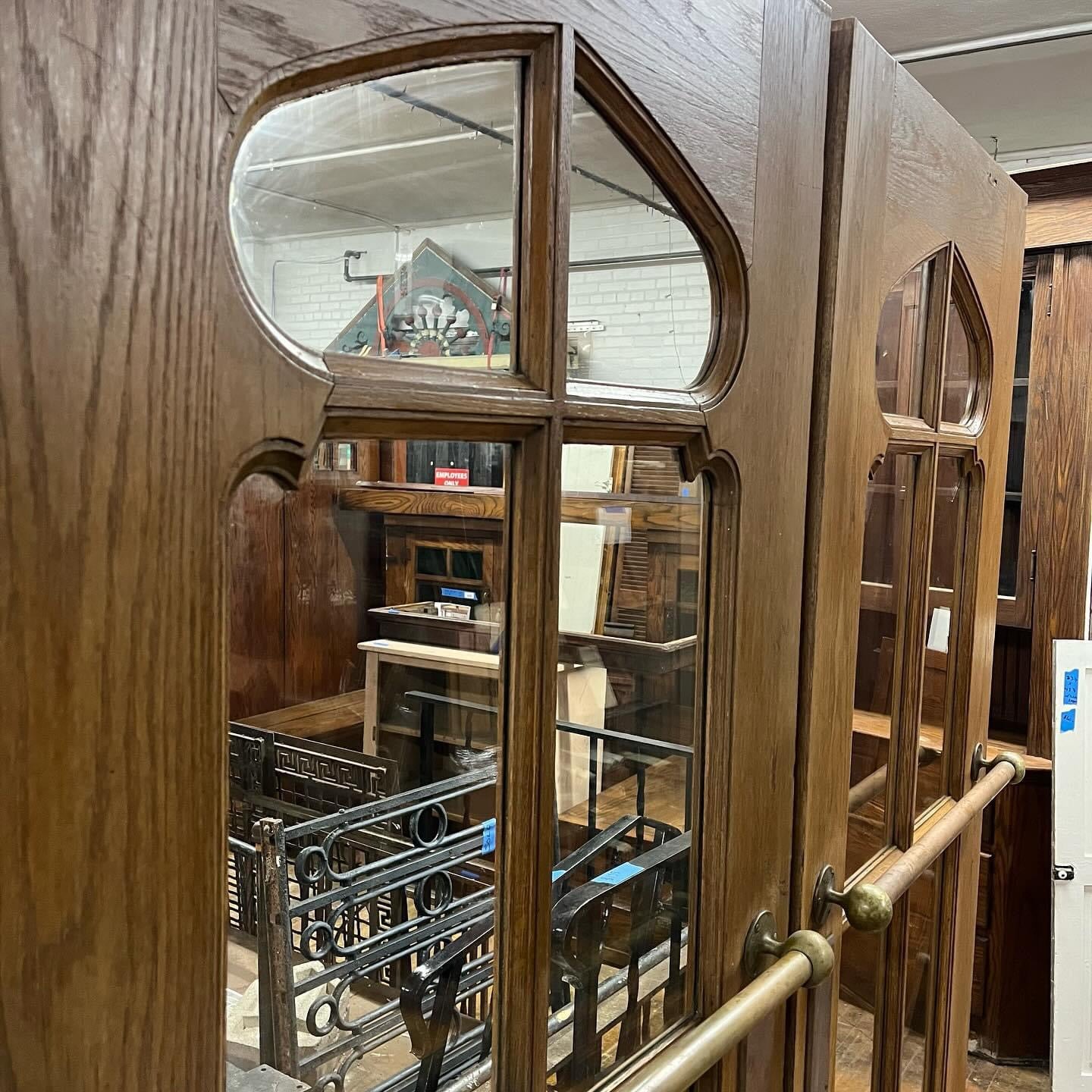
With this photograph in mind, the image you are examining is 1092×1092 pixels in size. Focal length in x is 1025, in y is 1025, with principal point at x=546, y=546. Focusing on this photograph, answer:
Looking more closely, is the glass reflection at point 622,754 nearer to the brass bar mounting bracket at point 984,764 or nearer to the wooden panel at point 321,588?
the wooden panel at point 321,588

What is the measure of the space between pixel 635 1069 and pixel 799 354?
1.71 feet

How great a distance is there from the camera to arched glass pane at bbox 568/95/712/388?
0.56 meters

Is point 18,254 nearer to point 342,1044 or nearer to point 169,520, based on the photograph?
point 169,520

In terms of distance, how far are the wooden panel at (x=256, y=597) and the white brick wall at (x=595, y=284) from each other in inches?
2.8

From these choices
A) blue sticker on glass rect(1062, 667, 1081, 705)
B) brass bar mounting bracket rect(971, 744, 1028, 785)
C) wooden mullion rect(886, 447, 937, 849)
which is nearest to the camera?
wooden mullion rect(886, 447, 937, 849)

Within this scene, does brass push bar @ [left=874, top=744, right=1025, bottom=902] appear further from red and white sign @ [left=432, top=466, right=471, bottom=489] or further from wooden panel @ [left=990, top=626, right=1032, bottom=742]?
wooden panel @ [left=990, top=626, right=1032, bottom=742]

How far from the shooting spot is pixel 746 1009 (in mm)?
701

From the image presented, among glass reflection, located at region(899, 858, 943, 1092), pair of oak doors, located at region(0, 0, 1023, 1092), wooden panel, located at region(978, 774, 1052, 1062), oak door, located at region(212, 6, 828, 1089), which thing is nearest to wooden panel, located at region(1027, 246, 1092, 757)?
wooden panel, located at region(978, 774, 1052, 1062)

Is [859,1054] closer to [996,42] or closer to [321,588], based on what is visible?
[321,588]

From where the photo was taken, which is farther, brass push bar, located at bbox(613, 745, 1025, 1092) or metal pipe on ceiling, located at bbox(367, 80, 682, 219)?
brass push bar, located at bbox(613, 745, 1025, 1092)

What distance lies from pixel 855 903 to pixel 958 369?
587mm

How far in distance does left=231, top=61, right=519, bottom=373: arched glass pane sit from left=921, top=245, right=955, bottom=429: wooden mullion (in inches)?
25.0

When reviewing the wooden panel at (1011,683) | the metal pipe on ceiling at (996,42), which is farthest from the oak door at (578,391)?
the wooden panel at (1011,683)

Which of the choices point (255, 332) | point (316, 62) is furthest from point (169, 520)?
point (316, 62)
